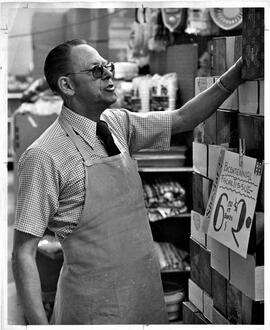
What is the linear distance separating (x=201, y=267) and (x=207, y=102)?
0.68m

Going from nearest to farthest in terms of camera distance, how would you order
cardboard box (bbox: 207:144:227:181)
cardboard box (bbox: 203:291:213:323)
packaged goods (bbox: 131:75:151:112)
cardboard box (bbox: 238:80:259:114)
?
1. cardboard box (bbox: 238:80:259:114)
2. cardboard box (bbox: 207:144:227:181)
3. cardboard box (bbox: 203:291:213:323)
4. packaged goods (bbox: 131:75:151:112)

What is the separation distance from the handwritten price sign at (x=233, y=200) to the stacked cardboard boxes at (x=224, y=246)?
3cm

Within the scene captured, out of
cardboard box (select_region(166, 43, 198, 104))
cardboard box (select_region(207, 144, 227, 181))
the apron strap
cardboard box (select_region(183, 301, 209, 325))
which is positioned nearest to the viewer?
the apron strap

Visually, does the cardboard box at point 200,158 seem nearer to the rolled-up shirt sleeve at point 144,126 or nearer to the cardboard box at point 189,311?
the rolled-up shirt sleeve at point 144,126

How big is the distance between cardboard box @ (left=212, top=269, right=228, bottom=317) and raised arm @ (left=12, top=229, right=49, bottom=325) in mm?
649

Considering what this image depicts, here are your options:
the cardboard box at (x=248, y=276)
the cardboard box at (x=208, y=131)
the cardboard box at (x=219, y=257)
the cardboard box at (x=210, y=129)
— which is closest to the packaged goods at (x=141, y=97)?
the cardboard box at (x=208, y=131)

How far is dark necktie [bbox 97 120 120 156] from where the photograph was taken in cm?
234

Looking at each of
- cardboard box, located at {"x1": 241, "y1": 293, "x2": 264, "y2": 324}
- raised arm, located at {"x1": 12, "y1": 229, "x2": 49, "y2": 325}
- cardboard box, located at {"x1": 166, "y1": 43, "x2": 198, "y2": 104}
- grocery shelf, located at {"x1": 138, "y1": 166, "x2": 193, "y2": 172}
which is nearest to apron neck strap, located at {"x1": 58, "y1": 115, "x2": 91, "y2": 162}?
raised arm, located at {"x1": 12, "y1": 229, "x2": 49, "y2": 325}

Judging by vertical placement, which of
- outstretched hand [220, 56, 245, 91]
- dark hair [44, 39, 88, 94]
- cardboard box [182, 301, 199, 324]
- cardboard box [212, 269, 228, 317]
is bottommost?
cardboard box [182, 301, 199, 324]

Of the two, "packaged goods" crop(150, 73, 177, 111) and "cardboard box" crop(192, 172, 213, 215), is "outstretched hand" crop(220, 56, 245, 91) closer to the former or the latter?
"cardboard box" crop(192, 172, 213, 215)

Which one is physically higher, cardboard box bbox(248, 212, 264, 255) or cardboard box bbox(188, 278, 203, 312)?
cardboard box bbox(248, 212, 264, 255)

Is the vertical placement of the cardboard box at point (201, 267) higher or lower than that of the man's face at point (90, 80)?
lower

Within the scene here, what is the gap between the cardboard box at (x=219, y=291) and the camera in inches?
90.3

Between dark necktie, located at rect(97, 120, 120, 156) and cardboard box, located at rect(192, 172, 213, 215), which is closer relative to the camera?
dark necktie, located at rect(97, 120, 120, 156)
